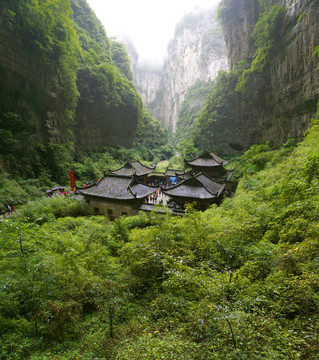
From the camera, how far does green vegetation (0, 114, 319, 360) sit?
2686 mm

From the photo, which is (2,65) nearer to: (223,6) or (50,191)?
(50,191)

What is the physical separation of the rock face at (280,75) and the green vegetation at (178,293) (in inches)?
542

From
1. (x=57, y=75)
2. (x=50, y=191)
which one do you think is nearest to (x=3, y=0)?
(x=57, y=75)

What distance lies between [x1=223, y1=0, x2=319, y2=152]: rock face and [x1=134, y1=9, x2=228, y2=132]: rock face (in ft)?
117

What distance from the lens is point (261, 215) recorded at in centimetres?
640

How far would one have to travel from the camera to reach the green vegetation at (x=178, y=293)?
2.69 metres

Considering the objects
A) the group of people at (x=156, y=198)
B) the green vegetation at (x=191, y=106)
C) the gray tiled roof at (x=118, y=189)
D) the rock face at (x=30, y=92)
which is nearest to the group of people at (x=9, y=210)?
the gray tiled roof at (x=118, y=189)

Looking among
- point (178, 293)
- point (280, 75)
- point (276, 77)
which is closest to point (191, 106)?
point (276, 77)

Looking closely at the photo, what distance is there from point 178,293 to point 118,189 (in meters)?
9.70

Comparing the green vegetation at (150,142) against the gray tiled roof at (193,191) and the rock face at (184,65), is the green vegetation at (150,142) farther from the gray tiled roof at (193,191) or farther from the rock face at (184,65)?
the gray tiled roof at (193,191)

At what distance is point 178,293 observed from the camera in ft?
14.2

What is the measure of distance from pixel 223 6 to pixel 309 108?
26.6m

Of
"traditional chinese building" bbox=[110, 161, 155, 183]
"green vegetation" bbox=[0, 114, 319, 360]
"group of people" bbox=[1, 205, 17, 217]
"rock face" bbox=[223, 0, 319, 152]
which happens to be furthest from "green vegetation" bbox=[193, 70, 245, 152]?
"group of people" bbox=[1, 205, 17, 217]

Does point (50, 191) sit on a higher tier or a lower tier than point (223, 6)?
lower
